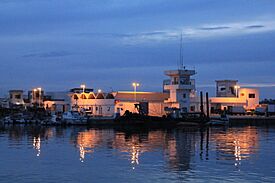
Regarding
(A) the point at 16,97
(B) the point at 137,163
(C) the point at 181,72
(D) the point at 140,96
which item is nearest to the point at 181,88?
(C) the point at 181,72

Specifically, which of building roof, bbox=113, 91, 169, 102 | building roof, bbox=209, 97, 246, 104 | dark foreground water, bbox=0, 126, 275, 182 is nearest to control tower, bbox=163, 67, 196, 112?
building roof, bbox=113, 91, 169, 102

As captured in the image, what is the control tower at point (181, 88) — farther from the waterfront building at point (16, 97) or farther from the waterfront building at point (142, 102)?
the waterfront building at point (16, 97)

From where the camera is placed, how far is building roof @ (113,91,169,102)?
83.0 metres

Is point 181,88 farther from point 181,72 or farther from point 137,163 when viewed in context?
point 137,163

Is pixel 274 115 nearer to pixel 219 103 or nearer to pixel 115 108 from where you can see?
pixel 219 103

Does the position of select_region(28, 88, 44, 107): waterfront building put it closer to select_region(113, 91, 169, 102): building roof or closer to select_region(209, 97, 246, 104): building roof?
select_region(113, 91, 169, 102): building roof

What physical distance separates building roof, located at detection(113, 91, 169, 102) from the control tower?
3.53 meters

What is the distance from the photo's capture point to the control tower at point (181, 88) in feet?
268

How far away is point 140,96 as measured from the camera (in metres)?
85.2

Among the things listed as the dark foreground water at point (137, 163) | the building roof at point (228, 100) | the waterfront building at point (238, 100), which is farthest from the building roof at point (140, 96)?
the dark foreground water at point (137, 163)

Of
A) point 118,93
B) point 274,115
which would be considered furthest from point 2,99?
point 274,115

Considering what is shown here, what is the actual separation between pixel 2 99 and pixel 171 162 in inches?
3443

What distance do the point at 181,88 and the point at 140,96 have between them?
7.53 m

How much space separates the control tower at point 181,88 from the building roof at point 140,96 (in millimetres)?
3530
